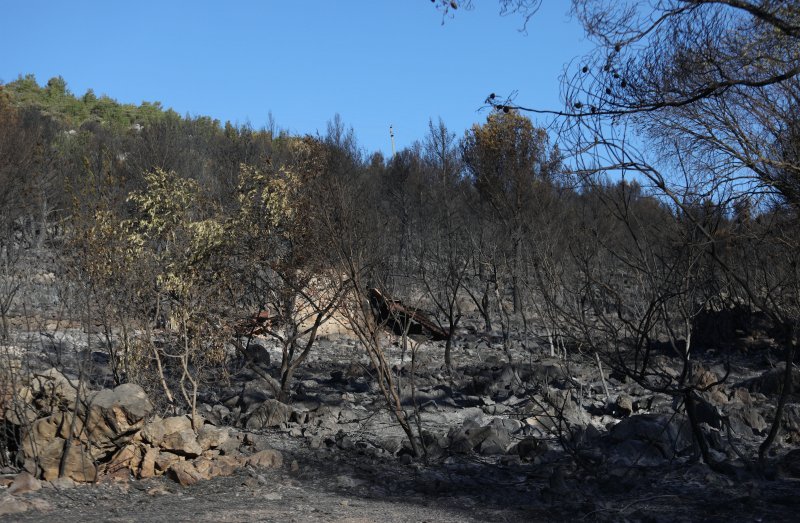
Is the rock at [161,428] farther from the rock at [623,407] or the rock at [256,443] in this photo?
the rock at [623,407]

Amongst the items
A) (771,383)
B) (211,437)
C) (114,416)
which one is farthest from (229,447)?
(771,383)

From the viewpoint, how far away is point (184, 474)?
7.05 metres

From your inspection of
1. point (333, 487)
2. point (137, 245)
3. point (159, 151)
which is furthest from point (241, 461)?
point (159, 151)

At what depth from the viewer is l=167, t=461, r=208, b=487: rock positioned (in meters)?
7.03

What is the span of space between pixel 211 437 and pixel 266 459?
551 millimetres

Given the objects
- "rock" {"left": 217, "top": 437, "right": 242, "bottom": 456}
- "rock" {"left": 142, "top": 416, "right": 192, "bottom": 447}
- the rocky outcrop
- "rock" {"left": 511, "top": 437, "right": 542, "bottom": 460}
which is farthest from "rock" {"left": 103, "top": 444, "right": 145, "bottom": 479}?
"rock" {"left": 511, "top": 437, "right": 542, "bottom": 460}

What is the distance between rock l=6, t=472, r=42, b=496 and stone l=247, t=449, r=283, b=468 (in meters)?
1.91

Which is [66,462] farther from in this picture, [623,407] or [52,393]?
[623,407]

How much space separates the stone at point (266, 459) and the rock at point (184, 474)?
67 centimetres

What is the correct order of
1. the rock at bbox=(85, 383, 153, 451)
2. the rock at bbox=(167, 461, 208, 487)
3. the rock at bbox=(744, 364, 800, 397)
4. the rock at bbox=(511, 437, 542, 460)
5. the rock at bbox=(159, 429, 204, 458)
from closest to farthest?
1. the rock at bbox=(85, 383, 153, 451)
2. the rock at bbox=(167, 461, 208, 487)
3. the rock at bbox=(159, 429, 204, 458)
4. the rock at bbox=(511, 437, 542, 460)
5. the rock at bbox=(744, 364, 800, 397)

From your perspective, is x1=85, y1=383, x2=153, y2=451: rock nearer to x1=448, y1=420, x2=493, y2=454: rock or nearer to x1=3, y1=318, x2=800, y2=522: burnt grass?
x1=3, y1=318, x2=800, y2=522: burnt grass

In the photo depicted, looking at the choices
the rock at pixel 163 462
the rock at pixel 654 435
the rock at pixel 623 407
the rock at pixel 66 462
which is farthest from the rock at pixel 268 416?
the rock at pixel 623 407

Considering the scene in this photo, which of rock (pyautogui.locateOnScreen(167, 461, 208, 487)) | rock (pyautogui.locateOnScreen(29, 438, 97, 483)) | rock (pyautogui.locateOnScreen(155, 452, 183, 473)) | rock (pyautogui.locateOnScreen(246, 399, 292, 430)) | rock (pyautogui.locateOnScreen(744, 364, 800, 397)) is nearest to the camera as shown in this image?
rock (pyautogui.locateOnScreen(29, 438, 97, 483))

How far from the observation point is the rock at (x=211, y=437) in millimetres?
7672
